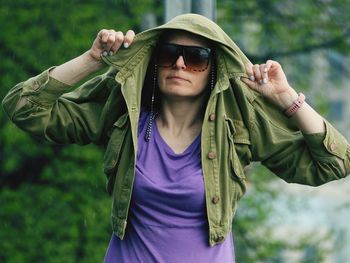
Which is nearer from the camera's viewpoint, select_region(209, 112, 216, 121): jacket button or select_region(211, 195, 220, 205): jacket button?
select_region(211, 195, 220, 205): jacket button

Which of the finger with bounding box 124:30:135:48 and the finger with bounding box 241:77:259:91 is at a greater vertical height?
the finger with bounding box 124:30:135:48

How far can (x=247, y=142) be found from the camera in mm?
3971

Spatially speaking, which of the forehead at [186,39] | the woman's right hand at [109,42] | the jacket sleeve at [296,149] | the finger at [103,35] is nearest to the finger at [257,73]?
the jacket sleeve at [296,149]

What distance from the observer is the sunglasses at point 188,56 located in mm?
3914

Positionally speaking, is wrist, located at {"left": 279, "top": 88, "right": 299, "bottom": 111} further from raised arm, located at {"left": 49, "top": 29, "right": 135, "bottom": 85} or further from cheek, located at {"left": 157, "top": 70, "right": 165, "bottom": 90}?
raised arm, located at {"left": 49, "top": 29, "right": 135, "bottom": 85}

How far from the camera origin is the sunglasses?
12.8 ft

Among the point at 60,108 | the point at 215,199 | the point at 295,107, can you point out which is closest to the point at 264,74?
the point at 295,107

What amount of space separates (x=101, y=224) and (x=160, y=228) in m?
7.67

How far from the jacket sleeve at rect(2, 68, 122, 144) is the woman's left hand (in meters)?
0.55

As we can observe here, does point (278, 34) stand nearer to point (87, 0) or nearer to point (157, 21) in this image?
point (157, 21)

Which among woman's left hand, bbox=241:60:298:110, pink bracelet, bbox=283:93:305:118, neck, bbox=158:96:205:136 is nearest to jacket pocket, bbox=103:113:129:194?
neck, bbox=158:96:205:136

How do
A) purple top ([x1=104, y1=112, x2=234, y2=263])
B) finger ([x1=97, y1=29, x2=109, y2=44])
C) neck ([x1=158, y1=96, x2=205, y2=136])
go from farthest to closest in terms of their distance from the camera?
neck ([x1=158, y1=96, x2=205, y2=136])
finger ([x1=97, y1=29, x2=109, y2=44])
purple top ([x1=104, y1=112, x2=234, y2=263])

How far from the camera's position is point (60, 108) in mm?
4047

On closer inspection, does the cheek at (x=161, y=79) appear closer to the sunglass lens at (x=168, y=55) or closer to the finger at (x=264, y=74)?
the sunglass lens at (x=168, y=55)
